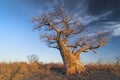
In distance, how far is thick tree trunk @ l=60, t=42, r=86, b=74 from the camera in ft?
69.4

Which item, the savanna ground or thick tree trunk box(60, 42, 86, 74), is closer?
the savanna ground

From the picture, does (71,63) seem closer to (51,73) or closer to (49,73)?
(51,73)

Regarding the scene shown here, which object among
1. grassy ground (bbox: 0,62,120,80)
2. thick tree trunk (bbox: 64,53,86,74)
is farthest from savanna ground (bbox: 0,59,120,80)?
thick tree trunk (bbox: 64,53,86,74)

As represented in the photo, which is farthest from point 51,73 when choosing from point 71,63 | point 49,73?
point 71,63

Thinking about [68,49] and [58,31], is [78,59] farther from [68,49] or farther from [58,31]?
[58,31]

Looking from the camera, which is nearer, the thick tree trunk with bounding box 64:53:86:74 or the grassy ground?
the grassy ground

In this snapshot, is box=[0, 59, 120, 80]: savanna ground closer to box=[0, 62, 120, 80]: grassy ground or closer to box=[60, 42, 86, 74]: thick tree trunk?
box=[0, 62, 120, 80]: grassy ground

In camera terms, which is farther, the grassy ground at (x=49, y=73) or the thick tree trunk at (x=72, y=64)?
the thick tree trunk at (x=72, y=64)

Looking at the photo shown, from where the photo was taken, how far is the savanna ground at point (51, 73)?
18719 millimetres

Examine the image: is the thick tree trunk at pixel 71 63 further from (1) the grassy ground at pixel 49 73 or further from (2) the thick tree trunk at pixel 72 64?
(1) the grassy ground at pixel 49 73

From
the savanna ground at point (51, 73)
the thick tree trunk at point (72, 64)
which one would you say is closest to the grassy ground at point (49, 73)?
the savanna ground at point (51, 73)

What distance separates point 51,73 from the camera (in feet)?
69.2

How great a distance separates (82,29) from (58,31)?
1.92 m

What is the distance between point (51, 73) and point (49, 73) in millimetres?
213
